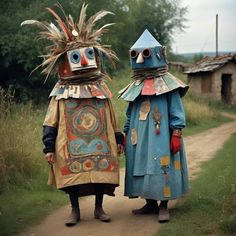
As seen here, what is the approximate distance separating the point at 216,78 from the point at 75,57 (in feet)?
59.8

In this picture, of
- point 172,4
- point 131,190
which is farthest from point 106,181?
point 172,4

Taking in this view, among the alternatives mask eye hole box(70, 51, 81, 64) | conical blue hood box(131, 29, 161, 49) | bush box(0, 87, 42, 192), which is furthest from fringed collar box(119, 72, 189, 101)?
bush box(0, 87, 42, 192)

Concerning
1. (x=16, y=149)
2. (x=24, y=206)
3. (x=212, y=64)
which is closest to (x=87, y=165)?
(x=24, y=206)

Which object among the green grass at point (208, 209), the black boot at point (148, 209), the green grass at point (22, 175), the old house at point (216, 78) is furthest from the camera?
the old house at point (216, 78)

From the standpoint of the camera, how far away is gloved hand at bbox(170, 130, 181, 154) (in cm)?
532

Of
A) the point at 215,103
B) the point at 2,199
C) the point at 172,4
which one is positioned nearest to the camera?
the point at 2,199

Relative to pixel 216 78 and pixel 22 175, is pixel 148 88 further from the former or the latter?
pixel 216 78

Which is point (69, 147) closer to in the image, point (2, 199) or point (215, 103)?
point (2, 199)

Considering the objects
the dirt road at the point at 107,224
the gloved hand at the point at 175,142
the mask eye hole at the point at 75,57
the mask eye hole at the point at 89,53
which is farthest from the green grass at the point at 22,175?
the gloved hand at the point at 175,142

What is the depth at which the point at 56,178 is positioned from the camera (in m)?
5.38

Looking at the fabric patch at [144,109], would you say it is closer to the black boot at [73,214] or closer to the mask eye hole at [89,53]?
the mask eye hole at [89,53]

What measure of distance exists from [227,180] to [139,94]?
2.07 meters

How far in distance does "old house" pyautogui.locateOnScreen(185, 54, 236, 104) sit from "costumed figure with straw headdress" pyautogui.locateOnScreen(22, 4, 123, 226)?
57.4ft

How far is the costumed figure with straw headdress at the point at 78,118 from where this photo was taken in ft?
17.5
